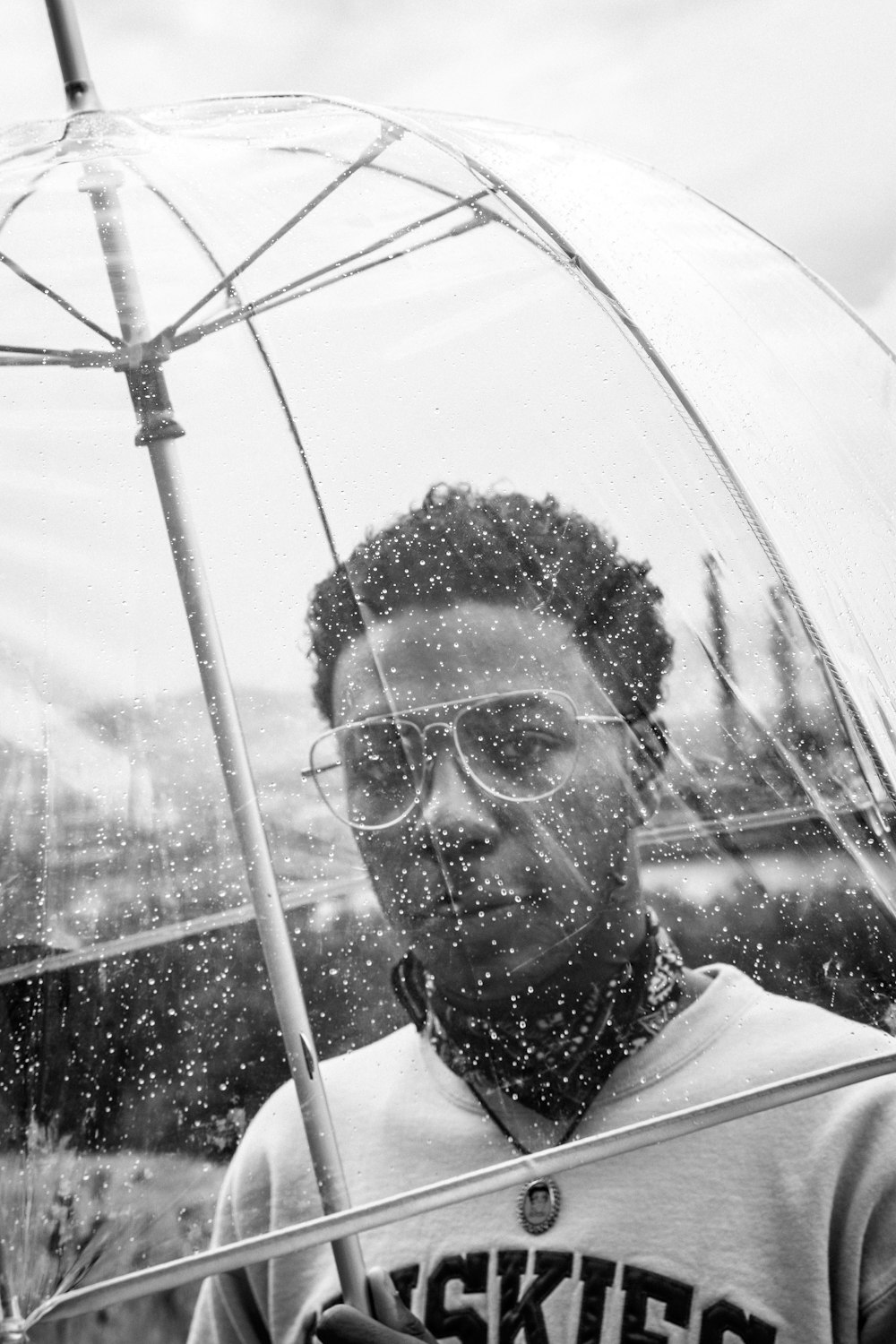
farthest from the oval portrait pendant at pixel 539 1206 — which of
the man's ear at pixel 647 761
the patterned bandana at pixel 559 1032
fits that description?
the man's ear at pixel 647 761

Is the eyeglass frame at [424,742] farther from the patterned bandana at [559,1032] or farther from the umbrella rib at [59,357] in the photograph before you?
the umbrella rib at [59,357]

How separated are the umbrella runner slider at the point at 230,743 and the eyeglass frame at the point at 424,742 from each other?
91 millimetres

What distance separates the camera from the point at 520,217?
5.82ft

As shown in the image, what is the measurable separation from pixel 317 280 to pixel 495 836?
0.79 meters

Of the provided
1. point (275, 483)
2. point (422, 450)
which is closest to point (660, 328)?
point (422, 450)

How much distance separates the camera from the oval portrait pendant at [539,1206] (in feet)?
6.27

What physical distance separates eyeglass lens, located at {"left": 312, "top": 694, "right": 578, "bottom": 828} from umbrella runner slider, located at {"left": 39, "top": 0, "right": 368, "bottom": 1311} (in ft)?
0.35

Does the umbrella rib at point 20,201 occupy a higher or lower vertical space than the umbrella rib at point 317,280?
higher

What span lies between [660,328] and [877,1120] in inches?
47.0

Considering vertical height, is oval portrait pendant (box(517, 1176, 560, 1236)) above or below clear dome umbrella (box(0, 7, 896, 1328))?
below

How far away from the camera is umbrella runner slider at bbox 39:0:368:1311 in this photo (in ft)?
4.83

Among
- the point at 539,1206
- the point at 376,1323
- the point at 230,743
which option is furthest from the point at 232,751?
the point at 539,1206

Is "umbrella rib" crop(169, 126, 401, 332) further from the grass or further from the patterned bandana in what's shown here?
the grass

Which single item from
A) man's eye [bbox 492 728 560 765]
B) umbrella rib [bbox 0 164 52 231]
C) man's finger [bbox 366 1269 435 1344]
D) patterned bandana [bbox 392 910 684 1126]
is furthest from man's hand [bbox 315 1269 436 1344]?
umbrella rib [bbox 0 164 52 231]
